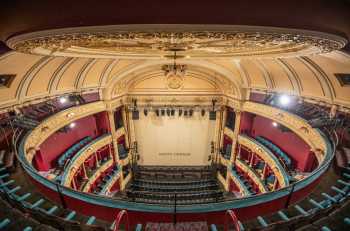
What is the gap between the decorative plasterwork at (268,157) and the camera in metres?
8.34

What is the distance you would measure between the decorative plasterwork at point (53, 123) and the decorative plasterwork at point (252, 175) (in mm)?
9578

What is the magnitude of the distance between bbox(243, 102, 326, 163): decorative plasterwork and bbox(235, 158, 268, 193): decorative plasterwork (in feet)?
11.6

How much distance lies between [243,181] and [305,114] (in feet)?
19.1

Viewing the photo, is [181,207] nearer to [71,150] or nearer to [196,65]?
[71,150]

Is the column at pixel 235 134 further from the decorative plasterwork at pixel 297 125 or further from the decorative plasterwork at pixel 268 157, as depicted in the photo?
the decorative plasterwork at pixel 297 125

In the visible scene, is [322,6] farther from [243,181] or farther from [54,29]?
[243,181]

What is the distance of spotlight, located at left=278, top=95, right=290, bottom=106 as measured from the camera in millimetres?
8961

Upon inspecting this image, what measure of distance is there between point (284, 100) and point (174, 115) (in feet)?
23.3

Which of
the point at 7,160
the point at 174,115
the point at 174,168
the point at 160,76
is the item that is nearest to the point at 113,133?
the point at 174,115

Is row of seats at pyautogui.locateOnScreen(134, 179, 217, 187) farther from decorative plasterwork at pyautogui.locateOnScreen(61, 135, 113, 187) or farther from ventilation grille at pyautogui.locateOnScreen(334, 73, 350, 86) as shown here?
ventilation grille at pyautogui.locateOnScreen(334, 73, 350, 86)

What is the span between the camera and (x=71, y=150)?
977 centimetres

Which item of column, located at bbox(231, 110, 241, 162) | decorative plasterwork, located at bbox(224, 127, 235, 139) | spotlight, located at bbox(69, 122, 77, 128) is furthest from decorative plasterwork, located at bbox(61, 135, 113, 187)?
column, located at bbox(231, 110, 241, 162)

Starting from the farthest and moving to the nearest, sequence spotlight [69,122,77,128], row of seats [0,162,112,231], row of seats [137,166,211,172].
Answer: row of seats [137,166,211,172], spotlight [69,122,77,128], row of seats [0,162,112,231]

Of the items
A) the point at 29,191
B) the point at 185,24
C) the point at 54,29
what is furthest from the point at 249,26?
the point at 29,191
